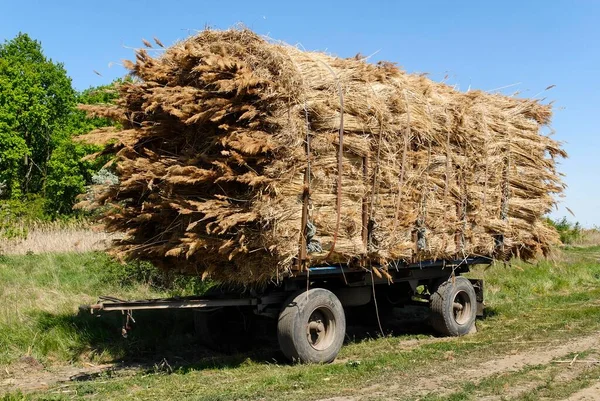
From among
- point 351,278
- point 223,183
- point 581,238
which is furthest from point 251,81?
point 581,238

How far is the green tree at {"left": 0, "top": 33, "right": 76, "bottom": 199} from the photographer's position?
39.5 meters

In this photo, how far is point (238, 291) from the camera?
8.61 m

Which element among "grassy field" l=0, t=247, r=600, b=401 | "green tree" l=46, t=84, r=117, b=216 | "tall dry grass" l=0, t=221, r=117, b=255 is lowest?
"grassy field" l=0, t=247, r=600, b=401

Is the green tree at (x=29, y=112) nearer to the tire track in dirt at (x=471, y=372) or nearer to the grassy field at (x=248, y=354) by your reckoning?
the grassy field at (x=248, y=354)

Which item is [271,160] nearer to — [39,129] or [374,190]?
[374,190]

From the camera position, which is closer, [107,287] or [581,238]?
[107,287]

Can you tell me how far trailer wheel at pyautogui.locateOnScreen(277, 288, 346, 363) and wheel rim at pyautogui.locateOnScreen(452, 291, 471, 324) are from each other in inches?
122

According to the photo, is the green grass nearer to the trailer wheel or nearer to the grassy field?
the grassy field

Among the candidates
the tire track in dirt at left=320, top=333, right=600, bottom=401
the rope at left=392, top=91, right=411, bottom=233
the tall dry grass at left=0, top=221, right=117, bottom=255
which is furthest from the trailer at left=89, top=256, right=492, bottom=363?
the tall dry grass at left=0, top=221, right=117, bottom=255

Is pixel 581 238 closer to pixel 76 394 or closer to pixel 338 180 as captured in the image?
pixel 338 180

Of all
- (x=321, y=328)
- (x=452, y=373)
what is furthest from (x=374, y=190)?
(x=452, y=373)

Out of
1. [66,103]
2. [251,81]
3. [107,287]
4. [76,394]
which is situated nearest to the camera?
[76,394]

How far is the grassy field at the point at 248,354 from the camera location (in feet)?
22.0

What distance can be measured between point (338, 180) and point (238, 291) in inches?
75.6
